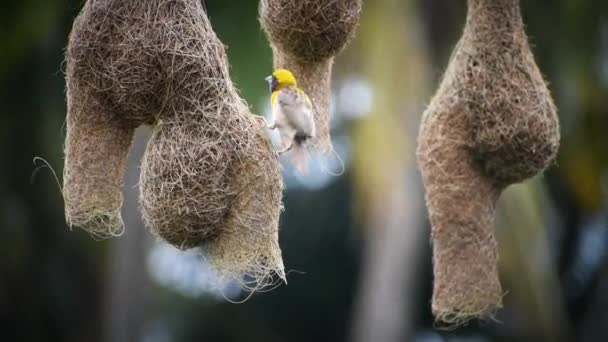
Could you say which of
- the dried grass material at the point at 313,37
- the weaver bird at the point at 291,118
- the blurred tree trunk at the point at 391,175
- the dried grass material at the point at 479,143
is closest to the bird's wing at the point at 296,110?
the weaver bird at the point at 291,118

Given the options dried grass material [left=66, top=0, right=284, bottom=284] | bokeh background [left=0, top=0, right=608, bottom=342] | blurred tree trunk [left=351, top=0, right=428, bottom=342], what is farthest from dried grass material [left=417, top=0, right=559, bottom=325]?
blurred tree trunk [left=351, top=0, right=428, bottom=342]

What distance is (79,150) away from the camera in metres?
3.70

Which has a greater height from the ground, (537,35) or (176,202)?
(537,35)

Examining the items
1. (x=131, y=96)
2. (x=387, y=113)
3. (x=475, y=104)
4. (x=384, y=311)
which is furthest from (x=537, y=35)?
(x=131, y=96)

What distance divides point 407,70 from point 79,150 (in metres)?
6.02

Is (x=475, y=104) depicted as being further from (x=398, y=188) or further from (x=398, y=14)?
(x=398, y=14)

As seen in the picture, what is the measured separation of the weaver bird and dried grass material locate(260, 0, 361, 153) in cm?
29

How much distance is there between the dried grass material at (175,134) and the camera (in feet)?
11.8

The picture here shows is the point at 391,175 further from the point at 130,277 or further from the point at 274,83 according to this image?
the point at 274,83

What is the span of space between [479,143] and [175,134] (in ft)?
4.79

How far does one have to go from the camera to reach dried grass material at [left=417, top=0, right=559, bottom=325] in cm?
441

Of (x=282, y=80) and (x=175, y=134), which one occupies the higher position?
(x=282, y=80)

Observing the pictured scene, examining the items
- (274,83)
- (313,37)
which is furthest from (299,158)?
(313,37)

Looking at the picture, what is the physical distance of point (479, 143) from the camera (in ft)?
14.6
